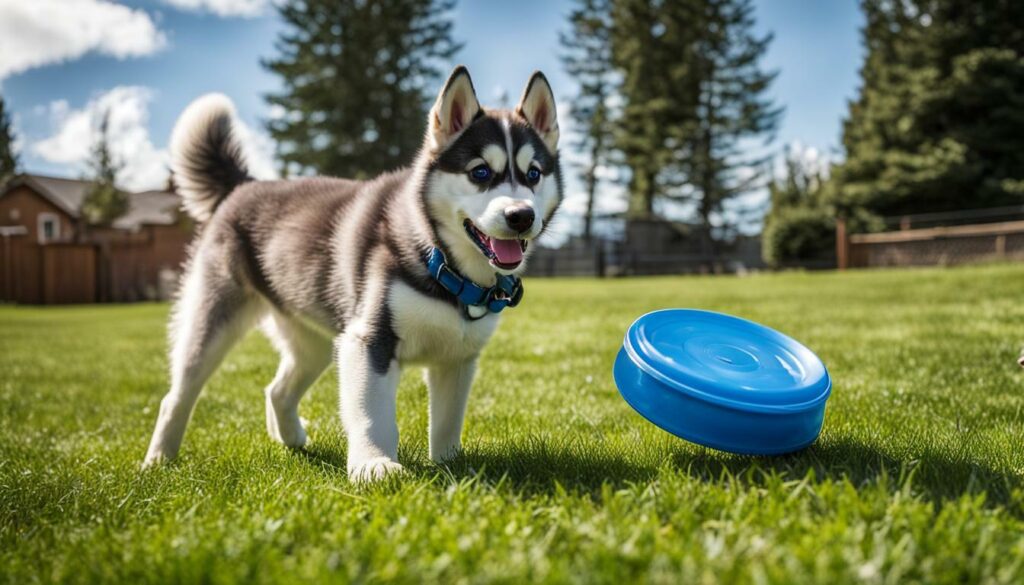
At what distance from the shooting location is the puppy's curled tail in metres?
4.25

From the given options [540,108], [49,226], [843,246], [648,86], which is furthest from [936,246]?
[49,226]

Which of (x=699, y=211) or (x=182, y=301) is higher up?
(x=699, y=211)

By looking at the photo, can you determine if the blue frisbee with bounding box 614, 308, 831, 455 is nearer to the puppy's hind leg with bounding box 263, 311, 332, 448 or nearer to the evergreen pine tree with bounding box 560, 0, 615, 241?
the puppy's hind leg with bounding box 263, 311, 332, 448

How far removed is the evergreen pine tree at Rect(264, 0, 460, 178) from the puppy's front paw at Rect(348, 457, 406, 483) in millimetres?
29449

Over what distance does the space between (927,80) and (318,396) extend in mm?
30119

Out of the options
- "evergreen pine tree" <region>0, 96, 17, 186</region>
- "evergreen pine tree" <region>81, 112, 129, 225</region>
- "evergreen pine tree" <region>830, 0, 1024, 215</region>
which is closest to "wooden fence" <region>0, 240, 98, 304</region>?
"evergreen pine tree" <region>81, 112, 129, 225</region>

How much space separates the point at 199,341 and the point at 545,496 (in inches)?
89.5

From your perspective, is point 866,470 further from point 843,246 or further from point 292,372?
point 843,246

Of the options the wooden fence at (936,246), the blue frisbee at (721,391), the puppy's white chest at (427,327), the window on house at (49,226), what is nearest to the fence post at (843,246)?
the wooden fence at (936,246)

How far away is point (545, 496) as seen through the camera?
227 centimetres

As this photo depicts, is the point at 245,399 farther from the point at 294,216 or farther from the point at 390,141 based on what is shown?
the point at 390,141

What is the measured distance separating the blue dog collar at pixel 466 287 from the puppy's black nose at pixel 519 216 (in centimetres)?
34

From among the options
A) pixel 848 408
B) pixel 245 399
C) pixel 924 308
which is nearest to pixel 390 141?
pixel 924 308

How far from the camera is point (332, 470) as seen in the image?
2.98m
